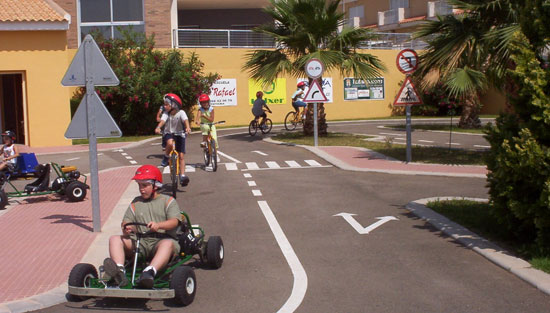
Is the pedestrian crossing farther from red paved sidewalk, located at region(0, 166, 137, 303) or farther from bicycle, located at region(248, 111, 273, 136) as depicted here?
bicycle, located at region(248, 111, 273, 136)

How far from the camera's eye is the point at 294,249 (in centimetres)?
848

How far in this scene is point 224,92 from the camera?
33.7m

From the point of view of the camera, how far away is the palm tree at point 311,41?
2283 cm

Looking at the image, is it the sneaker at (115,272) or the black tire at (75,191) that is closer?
the sneaker at (115,272)

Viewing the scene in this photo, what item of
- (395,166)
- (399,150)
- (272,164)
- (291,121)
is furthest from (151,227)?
(291,121)

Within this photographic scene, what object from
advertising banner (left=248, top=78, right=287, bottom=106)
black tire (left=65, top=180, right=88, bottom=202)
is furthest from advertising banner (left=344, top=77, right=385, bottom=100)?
black tire (left=65, top=180, right=88, bottom=202)

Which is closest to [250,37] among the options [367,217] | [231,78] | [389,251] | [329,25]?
[231,78]

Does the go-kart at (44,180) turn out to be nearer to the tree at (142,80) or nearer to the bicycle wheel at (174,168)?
the bicycle wheel at (174,168)

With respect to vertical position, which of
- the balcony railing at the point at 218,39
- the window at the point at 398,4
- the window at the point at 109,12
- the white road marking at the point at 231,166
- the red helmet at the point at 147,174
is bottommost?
the white road marking at the point at 231,166

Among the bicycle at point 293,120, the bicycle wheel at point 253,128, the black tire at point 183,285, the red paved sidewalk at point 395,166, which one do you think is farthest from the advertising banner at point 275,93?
the black tire at point 183,285

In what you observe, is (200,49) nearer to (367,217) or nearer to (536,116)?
(367,217)

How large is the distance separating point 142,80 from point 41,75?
4.35 metres

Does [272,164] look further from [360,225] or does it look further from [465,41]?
[360,225]

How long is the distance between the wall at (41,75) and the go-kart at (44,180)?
1206cm
